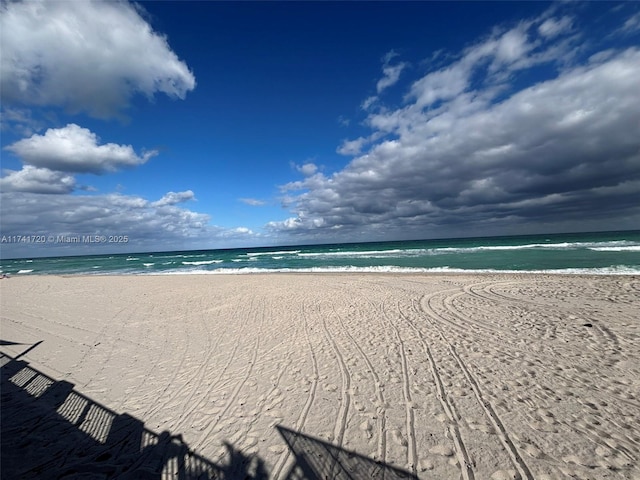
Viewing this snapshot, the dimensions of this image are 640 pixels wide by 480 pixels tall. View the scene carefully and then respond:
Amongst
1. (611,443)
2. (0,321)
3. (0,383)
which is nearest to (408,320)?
Answer: (611,443)

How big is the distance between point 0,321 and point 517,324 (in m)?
19.2

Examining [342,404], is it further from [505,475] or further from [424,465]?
[505,475]

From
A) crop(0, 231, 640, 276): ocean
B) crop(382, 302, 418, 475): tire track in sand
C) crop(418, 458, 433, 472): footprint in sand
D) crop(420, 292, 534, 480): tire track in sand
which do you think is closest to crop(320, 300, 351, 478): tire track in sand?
crop(382, 302, 418, 475): tire track in sand

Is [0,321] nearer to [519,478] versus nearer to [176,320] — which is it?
[176,320]

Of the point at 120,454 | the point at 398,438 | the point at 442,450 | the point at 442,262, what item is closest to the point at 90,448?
the point at 120,454

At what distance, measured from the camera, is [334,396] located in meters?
4.55

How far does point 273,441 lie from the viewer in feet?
11.8

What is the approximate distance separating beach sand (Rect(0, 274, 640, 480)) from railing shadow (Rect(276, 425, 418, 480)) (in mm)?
17

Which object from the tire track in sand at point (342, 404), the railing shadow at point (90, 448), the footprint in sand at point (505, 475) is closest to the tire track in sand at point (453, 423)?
the footprint in sand at point (505, 475)

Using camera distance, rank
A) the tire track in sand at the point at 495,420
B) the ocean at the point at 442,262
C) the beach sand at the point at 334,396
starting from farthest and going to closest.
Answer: the ocean at the point at 442,262, the beach sand at the point at 334,396, the tire track in sand at the point at 495,420

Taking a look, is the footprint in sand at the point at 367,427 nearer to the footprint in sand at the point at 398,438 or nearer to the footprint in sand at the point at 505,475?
the footprint in sand at the point at 398,438

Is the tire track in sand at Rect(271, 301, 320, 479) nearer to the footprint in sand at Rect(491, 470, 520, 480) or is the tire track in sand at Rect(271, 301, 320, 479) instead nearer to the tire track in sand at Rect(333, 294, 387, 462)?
the tire track in sand at Rect(333, 294, 387, 462)

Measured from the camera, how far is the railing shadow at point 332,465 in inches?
120

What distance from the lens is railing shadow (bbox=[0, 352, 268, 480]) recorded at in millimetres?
3217
